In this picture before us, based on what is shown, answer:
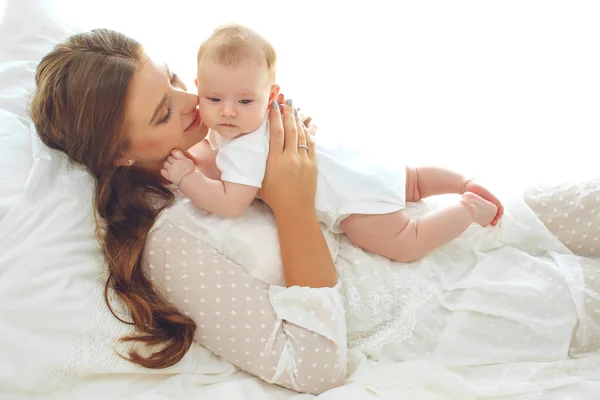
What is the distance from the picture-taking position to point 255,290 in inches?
48.4

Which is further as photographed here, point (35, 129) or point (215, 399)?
point (35, 129)

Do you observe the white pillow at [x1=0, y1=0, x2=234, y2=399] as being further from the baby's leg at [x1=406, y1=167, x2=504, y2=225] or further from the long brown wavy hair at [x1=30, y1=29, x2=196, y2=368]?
the baby's leg at [x1=406, y1=167, x2=504, y2=225]

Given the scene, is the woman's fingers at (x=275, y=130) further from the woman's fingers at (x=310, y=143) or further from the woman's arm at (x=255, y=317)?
the woman's arm at (x=255, y=317)

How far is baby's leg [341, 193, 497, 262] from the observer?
4.45 feet

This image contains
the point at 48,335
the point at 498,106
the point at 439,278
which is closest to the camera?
the point at 48,335

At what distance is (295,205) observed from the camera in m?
1.28

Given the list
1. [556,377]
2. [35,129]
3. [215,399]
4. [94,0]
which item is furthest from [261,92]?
[94,0]

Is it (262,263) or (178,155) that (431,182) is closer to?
(262,263)

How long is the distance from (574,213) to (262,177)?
2.35 feet

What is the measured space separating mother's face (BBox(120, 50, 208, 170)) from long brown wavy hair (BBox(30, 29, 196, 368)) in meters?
0.02

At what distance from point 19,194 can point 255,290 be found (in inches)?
20.1

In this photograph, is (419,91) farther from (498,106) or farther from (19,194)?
(19,194)

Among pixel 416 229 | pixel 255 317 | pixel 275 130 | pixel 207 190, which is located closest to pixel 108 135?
pixel 207 190

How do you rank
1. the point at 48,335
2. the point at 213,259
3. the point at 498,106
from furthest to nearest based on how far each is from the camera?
the point at 498,106
the point at 213,259
the point at 48,335
